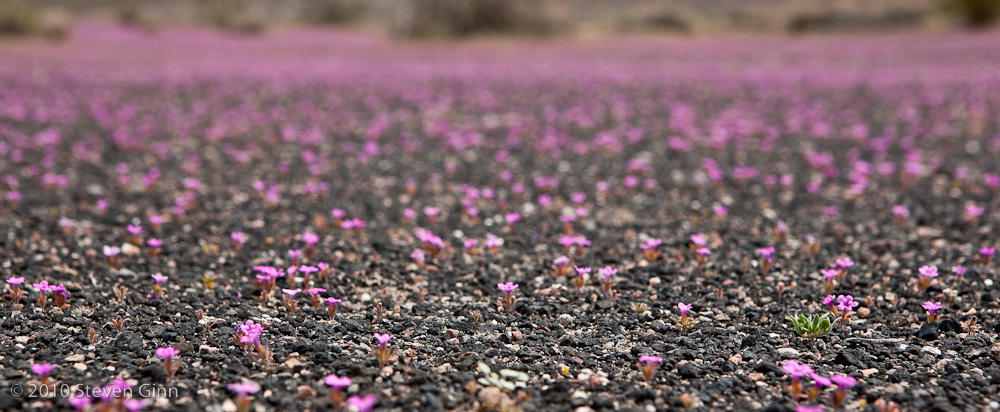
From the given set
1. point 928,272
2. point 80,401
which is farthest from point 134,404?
point 928,272

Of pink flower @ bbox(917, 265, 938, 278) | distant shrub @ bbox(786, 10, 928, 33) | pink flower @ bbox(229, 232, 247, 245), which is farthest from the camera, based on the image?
distant shrub @ bbox(786, 10, 928, 33)

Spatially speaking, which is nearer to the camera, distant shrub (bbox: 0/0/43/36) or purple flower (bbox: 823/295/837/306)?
purple flower (bbox: 823/295/837/306)

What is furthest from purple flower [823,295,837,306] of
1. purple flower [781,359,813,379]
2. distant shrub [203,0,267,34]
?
distant shrub [203,0,267,34]

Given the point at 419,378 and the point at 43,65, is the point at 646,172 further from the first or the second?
the point at 43,65

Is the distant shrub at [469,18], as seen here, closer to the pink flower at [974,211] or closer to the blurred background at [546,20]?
the blurred background at [546,20]

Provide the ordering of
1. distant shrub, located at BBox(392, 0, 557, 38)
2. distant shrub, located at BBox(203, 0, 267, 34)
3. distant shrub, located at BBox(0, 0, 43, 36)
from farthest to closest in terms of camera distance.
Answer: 1. distant shrub, located at BBox(203, 0, 267, 34)
2. distant shrub, located at BBox(392, 0, 557, 38)
3. distant shrub, located at BBox(0, 0, 43, 36)

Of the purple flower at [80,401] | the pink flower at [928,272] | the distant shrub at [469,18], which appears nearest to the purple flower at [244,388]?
the purple flower at [80,401]

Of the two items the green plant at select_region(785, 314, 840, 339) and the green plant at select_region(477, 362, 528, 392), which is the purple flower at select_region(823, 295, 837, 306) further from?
the green plant at select_region(477, 362, 528, 392)
